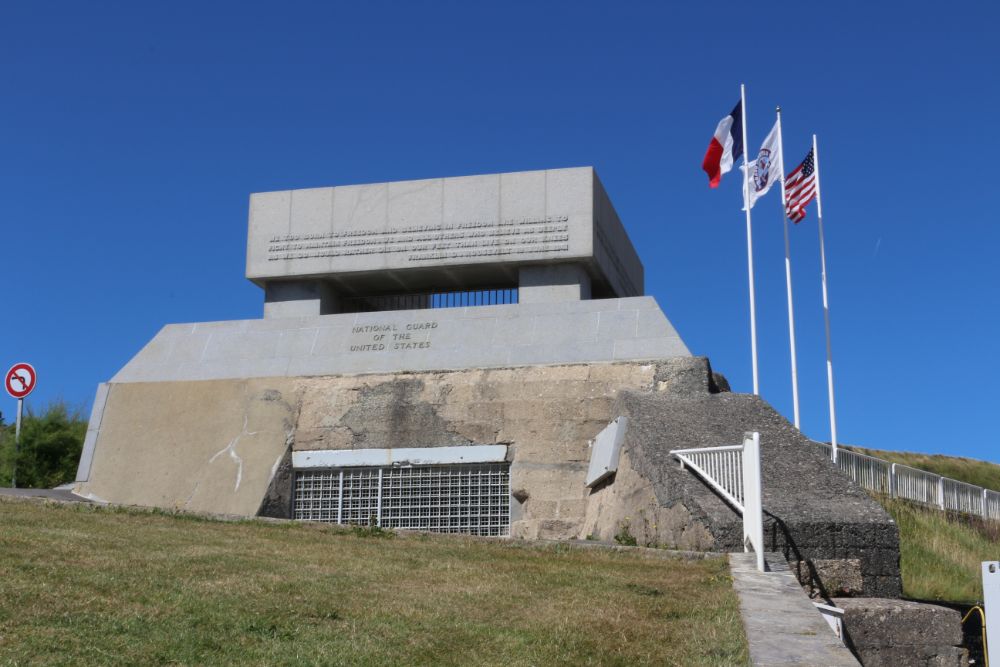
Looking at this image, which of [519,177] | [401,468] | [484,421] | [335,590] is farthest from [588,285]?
[335,590]

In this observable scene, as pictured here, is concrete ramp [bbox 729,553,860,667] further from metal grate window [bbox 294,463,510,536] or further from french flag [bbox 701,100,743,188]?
french flag [bbox 701,100,743,188]

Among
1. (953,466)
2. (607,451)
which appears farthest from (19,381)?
(953,466)

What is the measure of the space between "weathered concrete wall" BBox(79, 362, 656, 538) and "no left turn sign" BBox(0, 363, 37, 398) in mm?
1780

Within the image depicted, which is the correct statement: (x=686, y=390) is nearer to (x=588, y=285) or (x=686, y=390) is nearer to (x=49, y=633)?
(x=588, y=285)

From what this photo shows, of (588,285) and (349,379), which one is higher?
(588,285)

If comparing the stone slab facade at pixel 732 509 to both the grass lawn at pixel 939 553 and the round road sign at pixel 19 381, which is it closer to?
the grass lawn at pixel 939 553

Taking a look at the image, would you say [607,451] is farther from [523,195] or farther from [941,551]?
[941,551]

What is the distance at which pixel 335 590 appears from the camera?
6418 mm

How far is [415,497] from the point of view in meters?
14.0

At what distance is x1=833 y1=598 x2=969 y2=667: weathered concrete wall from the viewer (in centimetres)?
767

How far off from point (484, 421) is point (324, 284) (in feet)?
13.7

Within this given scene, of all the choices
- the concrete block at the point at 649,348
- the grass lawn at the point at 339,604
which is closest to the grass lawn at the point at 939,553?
the concrete block at the point at 649,348

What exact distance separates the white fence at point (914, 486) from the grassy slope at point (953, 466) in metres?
13.0

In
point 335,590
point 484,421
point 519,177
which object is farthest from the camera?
point 519,177
